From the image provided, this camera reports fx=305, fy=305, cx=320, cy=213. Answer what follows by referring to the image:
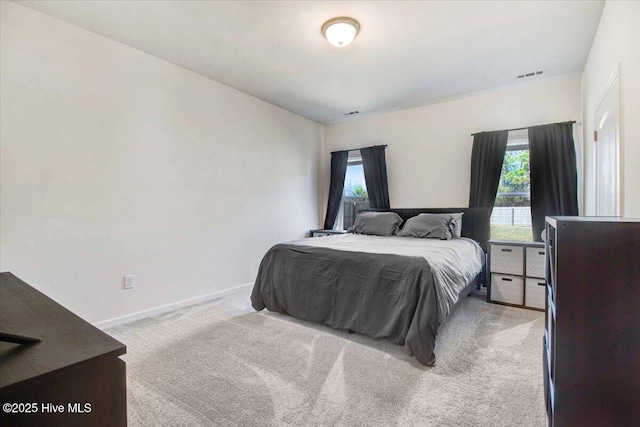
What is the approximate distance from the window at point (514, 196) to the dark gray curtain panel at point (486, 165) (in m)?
0.13

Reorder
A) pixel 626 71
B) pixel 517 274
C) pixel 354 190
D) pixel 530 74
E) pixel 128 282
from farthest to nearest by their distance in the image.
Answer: pixel 354 190 → pixel 530 74 → pixel 517 274 → pixel 128 282 → pixel 626 71

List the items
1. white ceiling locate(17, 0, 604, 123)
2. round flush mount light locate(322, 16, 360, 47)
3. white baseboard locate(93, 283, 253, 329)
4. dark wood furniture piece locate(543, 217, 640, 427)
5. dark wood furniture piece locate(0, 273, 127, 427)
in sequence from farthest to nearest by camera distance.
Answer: white baseboard locate(93, 283, 253, 329), round flush mount light locate(322, 16, 360, 47), white ceiling locate(17, 0, 604, 123), dark wood furniture piece locate(543, 217, 640, 427), dark wood furniture piece locate(0, 273, 127, 427)

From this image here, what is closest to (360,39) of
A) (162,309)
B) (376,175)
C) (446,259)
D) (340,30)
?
(340,30)

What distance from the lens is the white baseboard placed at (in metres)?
2.72

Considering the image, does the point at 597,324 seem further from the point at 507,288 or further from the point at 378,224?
the point at 378,224

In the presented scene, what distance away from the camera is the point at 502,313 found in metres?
3.06

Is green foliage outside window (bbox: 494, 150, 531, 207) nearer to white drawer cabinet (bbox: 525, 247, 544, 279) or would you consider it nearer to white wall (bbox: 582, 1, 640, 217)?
white drawer cabinet (bbox: 525, 247, 544, 279)

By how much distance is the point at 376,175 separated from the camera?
4.73 metres

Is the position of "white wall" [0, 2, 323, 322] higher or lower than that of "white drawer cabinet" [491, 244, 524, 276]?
higher

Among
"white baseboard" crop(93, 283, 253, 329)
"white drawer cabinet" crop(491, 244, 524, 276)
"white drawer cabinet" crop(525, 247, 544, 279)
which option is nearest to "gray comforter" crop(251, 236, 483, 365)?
"white drawer cabinet" crop(491, 244, 524, 276)

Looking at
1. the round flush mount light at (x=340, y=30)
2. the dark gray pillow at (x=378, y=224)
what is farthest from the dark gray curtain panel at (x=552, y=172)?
the round flush mount light at (x=340, y=30)

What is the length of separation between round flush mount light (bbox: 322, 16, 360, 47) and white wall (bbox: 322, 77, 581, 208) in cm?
224

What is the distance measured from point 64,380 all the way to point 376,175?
443 cm

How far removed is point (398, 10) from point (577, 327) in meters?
→ 2.30
